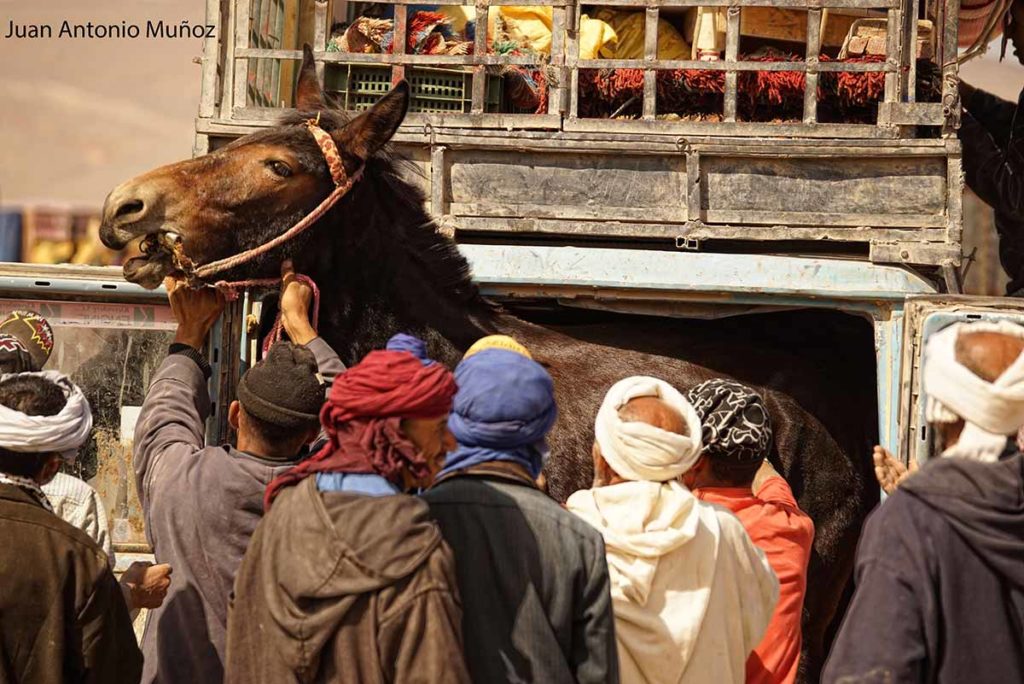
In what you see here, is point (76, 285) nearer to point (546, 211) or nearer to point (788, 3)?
point (546, 211)

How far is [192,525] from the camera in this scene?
3.70 metres

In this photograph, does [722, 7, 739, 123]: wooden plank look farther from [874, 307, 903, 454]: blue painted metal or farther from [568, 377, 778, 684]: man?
[568, 377, 778, 684]: man

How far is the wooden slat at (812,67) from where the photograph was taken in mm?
6242

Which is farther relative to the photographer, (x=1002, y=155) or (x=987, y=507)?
(x=1002, y=155)

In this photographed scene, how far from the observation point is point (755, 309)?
19.0ft

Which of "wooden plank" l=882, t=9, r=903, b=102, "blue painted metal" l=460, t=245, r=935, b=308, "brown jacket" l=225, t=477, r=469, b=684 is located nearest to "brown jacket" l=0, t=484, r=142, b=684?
"brown jacket" l=225, t=477, r=469, b=684

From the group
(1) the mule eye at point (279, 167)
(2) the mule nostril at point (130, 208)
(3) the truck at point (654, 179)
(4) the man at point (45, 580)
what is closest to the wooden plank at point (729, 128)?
(3) the truck at point (654, 179)

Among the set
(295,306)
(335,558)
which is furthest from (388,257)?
(335,558)

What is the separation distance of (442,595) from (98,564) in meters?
1.05

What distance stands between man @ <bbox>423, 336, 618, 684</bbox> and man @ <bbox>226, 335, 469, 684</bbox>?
0.51ft

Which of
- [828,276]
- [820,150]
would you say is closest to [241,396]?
[828,276]

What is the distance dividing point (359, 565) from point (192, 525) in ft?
3.35

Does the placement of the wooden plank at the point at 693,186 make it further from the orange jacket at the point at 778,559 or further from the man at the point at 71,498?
the man at the point at 71,498

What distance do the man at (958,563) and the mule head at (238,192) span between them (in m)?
2.77
